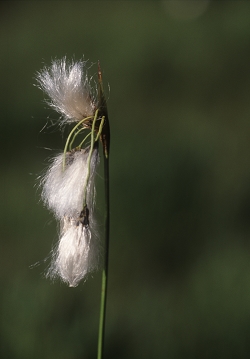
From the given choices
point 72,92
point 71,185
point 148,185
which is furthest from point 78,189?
point 148,185

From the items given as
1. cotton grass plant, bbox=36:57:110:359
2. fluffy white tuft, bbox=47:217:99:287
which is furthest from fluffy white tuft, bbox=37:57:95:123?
fluffy white tuft, bbox=47:217:99:287

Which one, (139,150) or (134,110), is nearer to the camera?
(139,150)

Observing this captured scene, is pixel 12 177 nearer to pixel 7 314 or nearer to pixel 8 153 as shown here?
pixel 8 153

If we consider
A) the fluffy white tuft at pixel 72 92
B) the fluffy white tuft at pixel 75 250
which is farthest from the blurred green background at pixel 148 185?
the fluffy white tuft at pixel 75 250

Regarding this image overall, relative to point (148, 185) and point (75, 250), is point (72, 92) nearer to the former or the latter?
point (75, 250)

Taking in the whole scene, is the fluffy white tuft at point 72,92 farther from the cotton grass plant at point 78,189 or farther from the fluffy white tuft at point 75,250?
the fluffy white tuft at point 75,250

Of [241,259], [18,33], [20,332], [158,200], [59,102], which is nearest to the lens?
[59,102]

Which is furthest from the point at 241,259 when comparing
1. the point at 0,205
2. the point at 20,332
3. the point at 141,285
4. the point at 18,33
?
the point at 18,33
